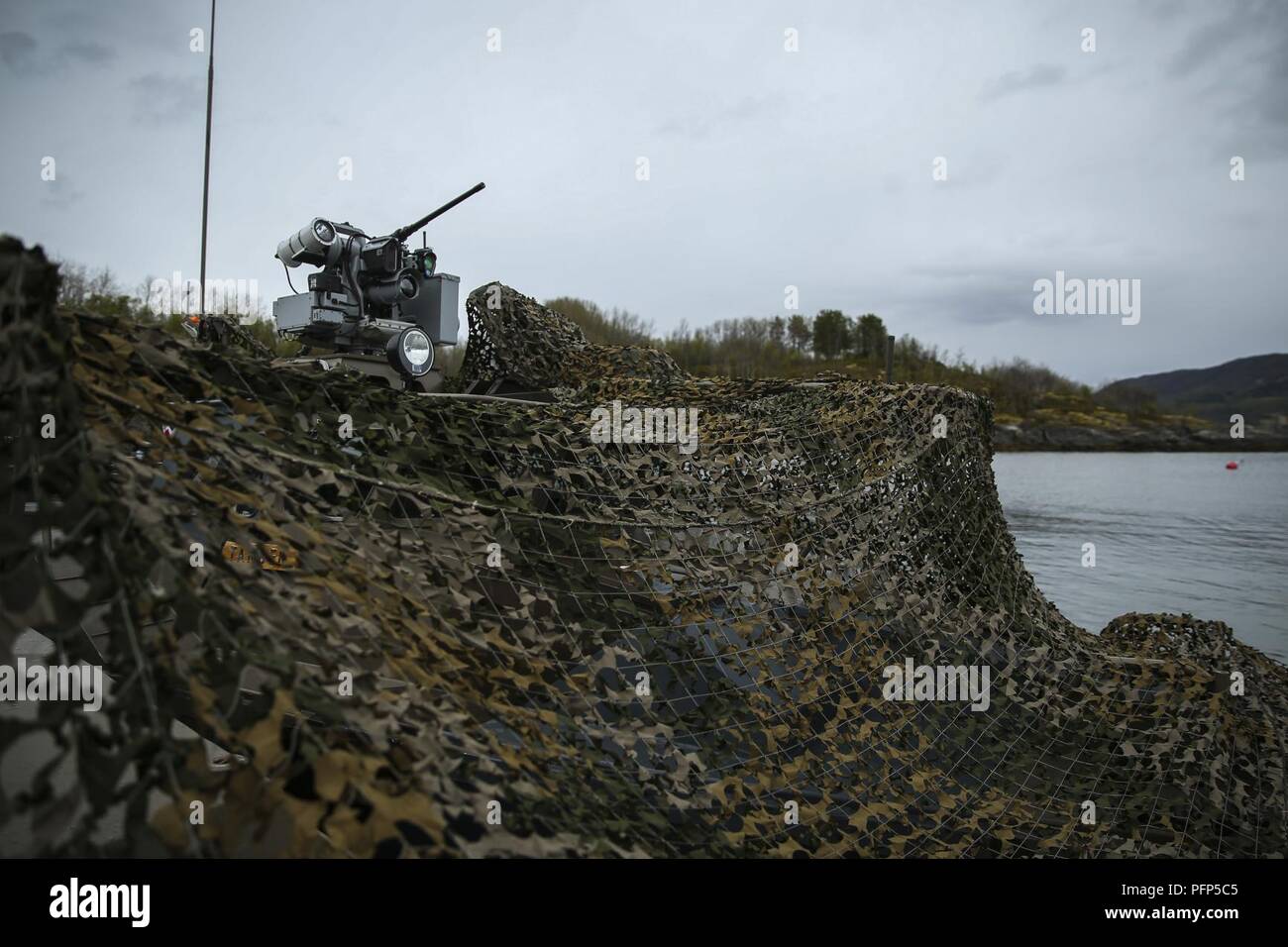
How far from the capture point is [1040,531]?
1283 centimetres

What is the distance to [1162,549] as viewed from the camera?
37.5 feet

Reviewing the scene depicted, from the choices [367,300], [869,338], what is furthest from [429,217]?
[869,338]

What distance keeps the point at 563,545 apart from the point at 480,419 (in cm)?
50

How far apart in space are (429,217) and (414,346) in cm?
114

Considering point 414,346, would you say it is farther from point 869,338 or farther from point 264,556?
point 869,338

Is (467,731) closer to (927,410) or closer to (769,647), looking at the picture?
(769,647)

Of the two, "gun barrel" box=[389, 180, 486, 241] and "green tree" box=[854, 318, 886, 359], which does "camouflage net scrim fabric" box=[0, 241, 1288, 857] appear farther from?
"green tree" box=[854, 318, 886, 359]

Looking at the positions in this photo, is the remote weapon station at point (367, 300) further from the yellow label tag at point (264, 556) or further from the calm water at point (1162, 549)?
the calm water at point (1162, 549)

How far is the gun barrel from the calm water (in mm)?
5935

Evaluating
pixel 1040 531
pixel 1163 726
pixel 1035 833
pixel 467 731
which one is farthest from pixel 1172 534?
pixel 467 731

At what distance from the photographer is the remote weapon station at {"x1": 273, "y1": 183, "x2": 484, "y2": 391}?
434cm

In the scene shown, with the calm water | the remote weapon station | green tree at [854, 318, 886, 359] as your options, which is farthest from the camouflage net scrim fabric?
green tree at [854, 318, 886, 359]
